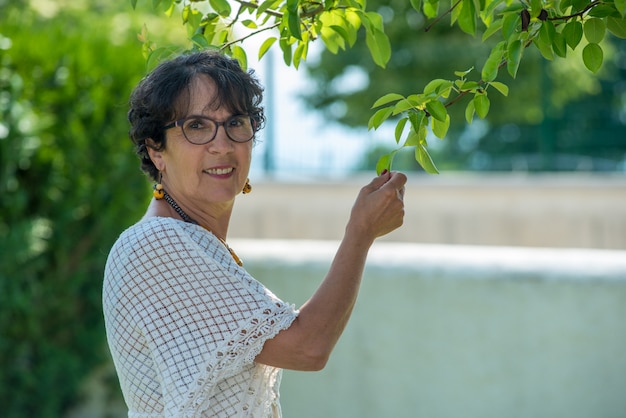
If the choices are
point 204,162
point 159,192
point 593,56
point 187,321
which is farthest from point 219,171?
point 593,56

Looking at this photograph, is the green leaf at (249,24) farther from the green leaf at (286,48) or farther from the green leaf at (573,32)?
the green leaf at (573,32)

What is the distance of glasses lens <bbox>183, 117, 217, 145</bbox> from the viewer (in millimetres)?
2207

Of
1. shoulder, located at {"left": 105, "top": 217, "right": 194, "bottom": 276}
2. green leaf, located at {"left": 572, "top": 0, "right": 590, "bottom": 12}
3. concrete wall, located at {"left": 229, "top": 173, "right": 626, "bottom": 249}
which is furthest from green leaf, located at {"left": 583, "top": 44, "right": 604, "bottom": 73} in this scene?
concrete wall, located at {"left": 229, "top": 173, "right": 626, "bottom": 249}

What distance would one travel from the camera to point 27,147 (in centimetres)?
529

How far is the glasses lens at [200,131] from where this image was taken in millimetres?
2207

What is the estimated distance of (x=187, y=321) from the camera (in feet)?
6.90

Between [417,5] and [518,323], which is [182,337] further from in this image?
[518,323]

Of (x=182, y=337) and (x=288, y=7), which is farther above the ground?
(x=288, y=7)

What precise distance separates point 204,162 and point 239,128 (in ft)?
0.41

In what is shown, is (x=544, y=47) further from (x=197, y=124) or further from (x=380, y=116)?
(x=197, y=124)

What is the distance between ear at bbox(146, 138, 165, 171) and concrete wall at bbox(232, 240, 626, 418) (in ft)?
9.35

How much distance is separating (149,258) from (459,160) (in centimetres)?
832

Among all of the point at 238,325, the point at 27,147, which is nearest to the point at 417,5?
the point at 238,325

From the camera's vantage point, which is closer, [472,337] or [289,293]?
[472,337]
